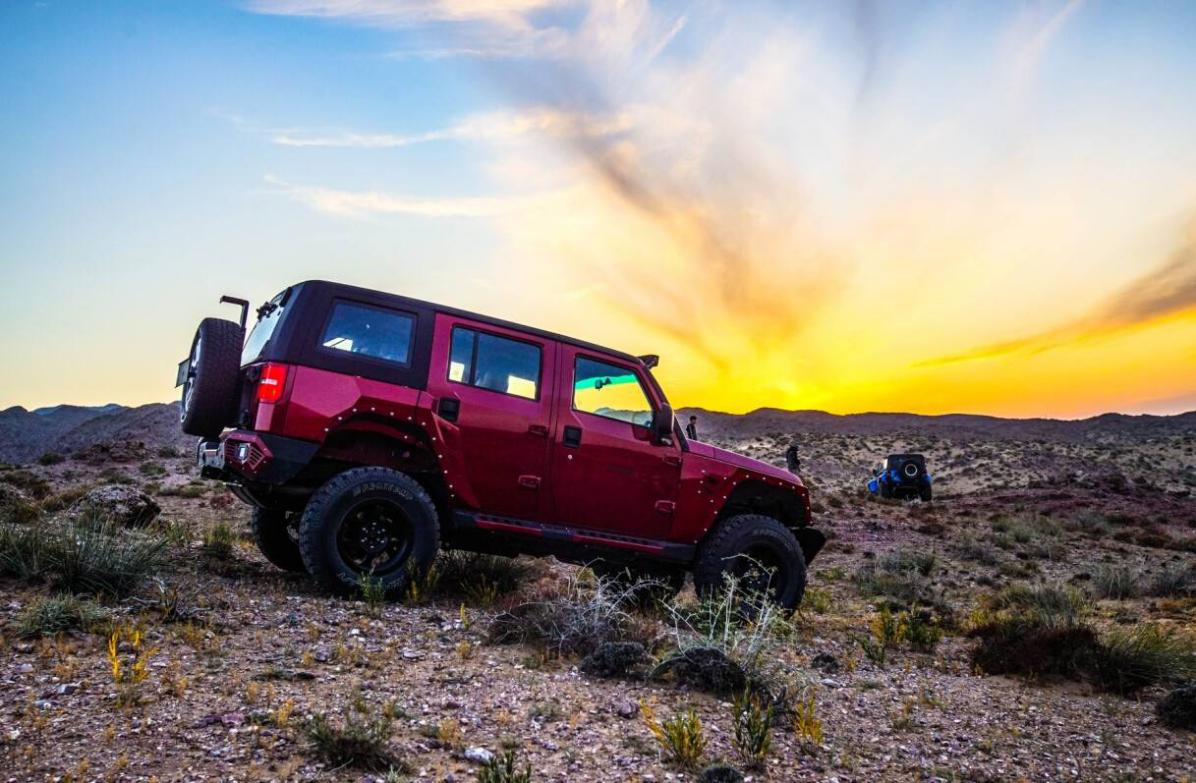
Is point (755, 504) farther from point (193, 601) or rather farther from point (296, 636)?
point (193, 601)

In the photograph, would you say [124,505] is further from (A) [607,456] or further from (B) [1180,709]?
(B) [1180,709]

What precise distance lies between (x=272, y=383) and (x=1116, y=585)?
11.8 metres

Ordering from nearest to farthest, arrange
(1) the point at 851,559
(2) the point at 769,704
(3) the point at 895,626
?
(2) the point at 769,704 < (3) the point at 895,626 < (1) the point at 851,559

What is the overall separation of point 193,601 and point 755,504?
491cm

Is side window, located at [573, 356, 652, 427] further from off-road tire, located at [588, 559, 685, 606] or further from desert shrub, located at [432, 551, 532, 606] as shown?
desert shrub, located at [432, 551, 532, 606]

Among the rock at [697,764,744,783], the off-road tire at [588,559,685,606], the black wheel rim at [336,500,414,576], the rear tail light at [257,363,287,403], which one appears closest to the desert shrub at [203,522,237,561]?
the black wheel rim at [336,500,414,576]

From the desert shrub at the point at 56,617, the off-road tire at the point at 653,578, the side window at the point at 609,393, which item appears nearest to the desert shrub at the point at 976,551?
the off-road tire at the point at 653,578

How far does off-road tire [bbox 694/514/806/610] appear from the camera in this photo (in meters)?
6.84

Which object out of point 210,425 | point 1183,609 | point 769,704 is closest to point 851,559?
point 1183,609

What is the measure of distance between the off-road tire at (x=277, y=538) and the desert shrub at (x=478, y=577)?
1.33 metres

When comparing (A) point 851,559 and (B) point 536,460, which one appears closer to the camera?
(B) point 536,460

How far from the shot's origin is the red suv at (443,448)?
5582 mm

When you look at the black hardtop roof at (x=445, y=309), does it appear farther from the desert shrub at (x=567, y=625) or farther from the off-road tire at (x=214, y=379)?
the desert shrub at (x=567, y=625)

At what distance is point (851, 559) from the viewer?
15.0 meters
